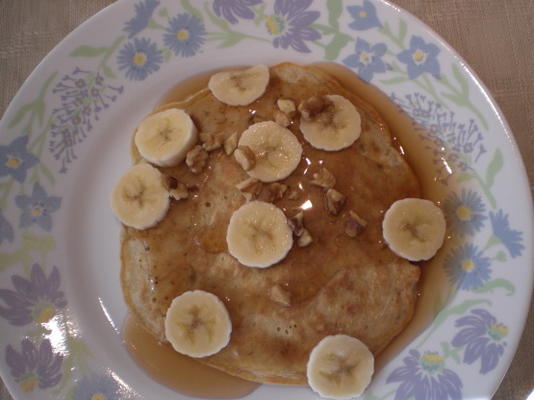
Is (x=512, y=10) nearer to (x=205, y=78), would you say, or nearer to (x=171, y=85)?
(x=205, y=78)

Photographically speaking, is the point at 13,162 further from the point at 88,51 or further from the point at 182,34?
the point at 182,34

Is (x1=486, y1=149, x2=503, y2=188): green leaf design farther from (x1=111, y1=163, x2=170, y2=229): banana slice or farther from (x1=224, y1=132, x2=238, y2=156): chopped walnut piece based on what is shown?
(x1=111, y1=163, x2=170, y2=229): banana slice

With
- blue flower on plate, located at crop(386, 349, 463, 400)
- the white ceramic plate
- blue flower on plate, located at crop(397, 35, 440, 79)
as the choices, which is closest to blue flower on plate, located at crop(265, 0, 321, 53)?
the white ceramic plate

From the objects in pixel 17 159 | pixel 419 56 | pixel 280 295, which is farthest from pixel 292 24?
pixel 17 159

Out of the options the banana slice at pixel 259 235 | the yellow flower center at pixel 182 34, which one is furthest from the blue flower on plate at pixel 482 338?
the yellow flower center at pixel 182 34

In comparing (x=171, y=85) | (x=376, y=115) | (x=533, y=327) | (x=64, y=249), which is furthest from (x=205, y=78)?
(x=533, y=327)
